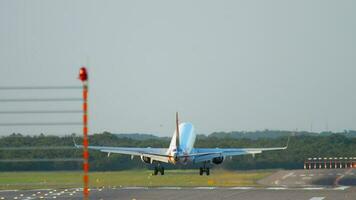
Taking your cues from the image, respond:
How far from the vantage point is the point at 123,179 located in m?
103

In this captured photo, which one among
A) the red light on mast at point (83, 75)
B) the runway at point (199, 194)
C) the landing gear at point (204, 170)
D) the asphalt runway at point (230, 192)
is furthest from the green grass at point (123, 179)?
the red light on mast at point (83, 75)

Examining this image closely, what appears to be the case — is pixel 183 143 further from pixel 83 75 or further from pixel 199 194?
pixel 83 75

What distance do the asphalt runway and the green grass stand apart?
5518mm

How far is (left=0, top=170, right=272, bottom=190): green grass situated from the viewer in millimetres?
95125

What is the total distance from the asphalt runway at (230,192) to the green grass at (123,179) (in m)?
5.52

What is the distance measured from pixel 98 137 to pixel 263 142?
37765mm

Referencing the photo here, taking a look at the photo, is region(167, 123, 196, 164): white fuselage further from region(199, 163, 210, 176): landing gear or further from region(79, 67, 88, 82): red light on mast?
region(79, 67, 88, 82): red light on mast

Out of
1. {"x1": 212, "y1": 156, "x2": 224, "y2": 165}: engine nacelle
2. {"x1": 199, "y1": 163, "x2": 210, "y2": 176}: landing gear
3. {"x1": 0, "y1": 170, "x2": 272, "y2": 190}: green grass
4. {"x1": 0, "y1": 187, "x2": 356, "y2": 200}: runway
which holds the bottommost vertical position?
{"x1": 0, "y1": 187, "x2": 356, "y2": 200}: runway

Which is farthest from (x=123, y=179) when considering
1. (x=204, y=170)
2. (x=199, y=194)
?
(x=199, y=194)

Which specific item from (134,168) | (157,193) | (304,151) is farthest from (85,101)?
(304,151)

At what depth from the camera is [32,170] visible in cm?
10269

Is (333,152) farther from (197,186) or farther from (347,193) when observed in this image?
(347,193)

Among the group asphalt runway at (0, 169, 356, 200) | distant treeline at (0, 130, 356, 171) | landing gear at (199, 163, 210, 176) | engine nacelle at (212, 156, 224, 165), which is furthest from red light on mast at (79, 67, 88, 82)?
landing gear at (199, 163, 210, 176)

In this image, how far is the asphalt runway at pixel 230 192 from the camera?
72.2 metres
